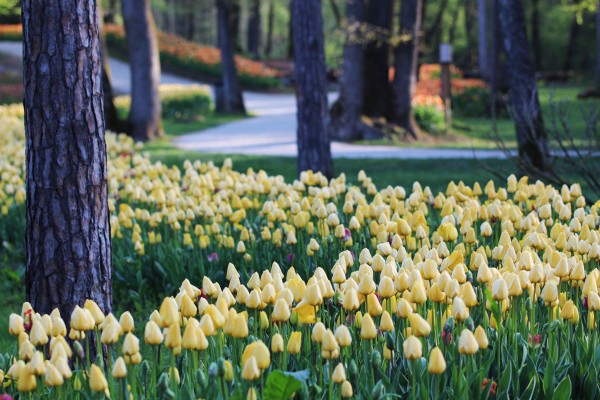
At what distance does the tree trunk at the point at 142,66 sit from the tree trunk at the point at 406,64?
5293 millimetres

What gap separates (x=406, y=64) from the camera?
19.4 meters

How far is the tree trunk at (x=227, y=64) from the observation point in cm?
2641

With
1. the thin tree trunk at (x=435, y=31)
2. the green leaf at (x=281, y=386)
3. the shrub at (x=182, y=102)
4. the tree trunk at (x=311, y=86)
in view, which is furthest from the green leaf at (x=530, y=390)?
the thin tree trunk at (x=435, y=31)

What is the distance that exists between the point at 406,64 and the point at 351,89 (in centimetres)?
175

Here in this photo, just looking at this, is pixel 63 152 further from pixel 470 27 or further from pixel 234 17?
pixel 470 27

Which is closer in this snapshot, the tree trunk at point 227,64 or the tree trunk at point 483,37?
the tree trunk at point 227,64

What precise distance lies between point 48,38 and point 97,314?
152cm

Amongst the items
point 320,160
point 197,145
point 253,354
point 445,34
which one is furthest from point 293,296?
point 445,34

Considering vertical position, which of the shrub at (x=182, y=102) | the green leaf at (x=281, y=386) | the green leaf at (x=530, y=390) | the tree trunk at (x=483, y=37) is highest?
the tree trunk at (x=483, y=37)

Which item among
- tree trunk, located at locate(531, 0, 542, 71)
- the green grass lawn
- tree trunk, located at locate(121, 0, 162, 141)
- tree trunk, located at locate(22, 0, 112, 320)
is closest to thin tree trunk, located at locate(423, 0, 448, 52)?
tree trunk, located at locate(531, 0, 542, 71)

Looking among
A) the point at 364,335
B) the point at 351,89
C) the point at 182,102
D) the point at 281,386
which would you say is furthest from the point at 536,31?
the point at 281,386

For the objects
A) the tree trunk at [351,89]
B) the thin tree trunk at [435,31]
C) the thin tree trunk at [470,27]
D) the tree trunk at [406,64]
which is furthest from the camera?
the thin tree trunk at [470,27]

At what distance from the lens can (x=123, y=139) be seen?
1241 cm

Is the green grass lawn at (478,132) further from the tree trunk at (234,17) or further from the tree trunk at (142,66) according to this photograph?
the tree trunk at (234,17)
